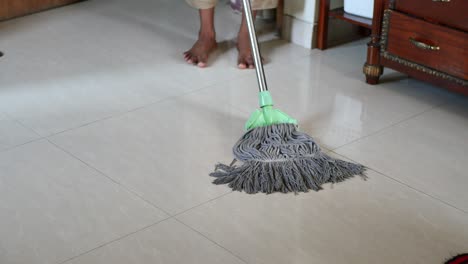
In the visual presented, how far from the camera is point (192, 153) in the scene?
203 centimetres

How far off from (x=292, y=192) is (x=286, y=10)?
3.91 feet

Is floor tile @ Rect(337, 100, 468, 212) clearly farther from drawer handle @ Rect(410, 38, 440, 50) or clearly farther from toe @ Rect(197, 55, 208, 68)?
toe @ Rect(197, 55, 208, 68)

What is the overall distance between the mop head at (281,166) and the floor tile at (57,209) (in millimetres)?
251

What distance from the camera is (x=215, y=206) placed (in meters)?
1.78

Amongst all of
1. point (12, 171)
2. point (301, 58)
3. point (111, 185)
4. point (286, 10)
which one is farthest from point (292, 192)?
point (286, 10)

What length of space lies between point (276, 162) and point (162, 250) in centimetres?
43

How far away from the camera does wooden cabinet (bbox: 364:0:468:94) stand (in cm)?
214

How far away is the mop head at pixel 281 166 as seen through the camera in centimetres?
185

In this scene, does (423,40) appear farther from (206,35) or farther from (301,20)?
(206,35)

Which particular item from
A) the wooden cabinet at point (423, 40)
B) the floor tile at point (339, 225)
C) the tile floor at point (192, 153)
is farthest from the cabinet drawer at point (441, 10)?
the floor tile at point (339, 225)

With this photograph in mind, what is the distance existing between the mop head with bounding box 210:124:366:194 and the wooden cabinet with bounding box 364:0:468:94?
1.58ft

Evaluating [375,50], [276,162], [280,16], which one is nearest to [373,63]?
[375,50]

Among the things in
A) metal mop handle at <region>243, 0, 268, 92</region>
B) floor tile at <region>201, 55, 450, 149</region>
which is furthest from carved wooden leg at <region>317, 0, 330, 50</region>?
metal mop handle at <region>243, 0, 268, 92</region>

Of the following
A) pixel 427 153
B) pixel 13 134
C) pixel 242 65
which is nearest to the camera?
pixel 427 153
